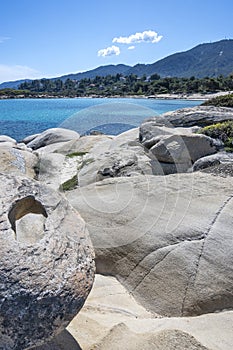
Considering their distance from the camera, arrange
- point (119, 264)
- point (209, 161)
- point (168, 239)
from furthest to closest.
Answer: point (209, 161) < point (119, 264) < point (168, 239)

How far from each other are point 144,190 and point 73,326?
8.83ft

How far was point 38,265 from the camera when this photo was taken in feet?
9.41

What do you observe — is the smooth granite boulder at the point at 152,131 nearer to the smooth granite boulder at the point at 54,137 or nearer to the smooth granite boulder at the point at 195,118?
the smooth granite boulder at the point at 195,118

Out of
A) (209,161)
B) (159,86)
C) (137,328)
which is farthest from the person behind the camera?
(159,86)

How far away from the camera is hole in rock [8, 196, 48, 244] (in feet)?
10.5

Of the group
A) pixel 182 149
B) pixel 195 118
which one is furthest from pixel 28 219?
pixel 195 118

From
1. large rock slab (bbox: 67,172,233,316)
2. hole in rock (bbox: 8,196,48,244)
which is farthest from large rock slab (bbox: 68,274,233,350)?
hole in rock (bbox: 8,196,48,244)

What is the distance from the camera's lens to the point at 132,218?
18.1ft

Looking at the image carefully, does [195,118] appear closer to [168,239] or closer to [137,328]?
[168,239]

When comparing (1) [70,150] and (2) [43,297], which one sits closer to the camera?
(2) [43,297]

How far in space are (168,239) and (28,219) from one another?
2.23 metres

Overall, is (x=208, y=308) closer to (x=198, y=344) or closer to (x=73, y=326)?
(x=198, y=344)

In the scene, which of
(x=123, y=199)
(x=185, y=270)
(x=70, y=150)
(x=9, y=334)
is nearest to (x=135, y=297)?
(x=185, y=270)

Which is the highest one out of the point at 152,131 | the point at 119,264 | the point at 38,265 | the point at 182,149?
the point at 38,265
